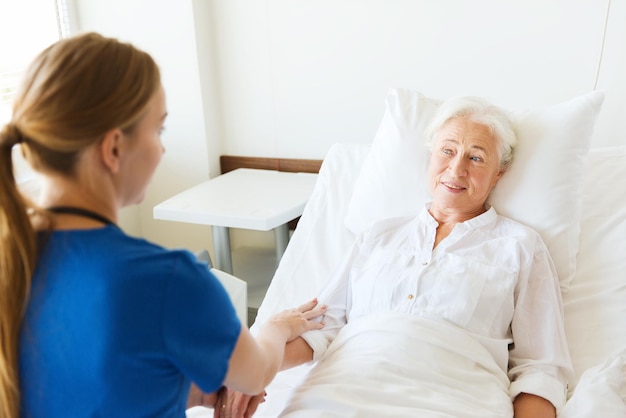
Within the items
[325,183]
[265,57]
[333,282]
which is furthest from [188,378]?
[265,57]

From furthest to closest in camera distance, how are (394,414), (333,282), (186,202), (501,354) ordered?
(186,202)
(333,282)
(501,354)
(394,414)

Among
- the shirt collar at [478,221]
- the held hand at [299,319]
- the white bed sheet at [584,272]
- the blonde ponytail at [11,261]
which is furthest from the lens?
the shirt collar at [478,221]

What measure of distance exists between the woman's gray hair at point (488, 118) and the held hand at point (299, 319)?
0.57 metres

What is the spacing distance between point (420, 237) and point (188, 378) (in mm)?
840

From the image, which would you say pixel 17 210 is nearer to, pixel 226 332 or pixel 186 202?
pixel 226 332

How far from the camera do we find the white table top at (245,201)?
2.02 meters

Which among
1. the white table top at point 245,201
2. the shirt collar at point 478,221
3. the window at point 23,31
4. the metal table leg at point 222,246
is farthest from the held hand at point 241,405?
A: the window at point 23,31

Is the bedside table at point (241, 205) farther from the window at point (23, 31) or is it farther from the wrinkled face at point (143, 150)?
the wrinkled face at point (143, 150)

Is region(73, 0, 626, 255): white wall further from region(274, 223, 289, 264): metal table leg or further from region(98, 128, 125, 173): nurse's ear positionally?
region(98, 128, 125, 173): nurse's ear

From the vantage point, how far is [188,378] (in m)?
0.88

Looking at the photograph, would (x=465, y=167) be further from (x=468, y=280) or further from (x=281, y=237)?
(x=281, y=237)

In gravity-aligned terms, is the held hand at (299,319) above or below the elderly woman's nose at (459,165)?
below

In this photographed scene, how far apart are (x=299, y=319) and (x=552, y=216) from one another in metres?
0.69

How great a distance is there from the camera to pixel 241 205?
212cm
